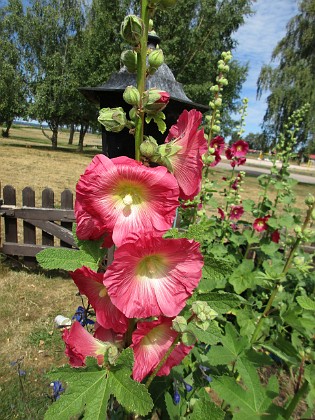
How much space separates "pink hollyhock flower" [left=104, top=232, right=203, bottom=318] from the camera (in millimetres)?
660

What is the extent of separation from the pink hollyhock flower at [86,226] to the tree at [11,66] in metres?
23.9

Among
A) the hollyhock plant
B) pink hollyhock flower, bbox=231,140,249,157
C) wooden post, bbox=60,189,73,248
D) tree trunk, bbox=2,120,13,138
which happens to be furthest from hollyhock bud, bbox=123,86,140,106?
tree trunk, bbox=2,120,13,138

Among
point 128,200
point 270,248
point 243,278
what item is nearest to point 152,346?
point 128,200

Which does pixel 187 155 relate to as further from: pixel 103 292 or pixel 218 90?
pixel 218 90

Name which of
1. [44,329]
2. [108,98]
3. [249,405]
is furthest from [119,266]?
[44,329]

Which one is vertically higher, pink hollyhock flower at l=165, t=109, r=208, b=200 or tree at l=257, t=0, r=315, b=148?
A: tree at l=257, t=0, r=315, b=148

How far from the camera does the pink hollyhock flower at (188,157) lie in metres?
0.79

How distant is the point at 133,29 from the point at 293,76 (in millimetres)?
16897

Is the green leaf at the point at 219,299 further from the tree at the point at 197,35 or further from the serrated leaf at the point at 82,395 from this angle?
the tree at the point at 197,35

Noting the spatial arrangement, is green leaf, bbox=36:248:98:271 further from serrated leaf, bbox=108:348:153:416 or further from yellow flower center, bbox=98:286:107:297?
serrated leaf, bbox=108:348:153:416

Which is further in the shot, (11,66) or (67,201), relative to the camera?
(11,66)

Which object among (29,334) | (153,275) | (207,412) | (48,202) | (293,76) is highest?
→ (293,76)

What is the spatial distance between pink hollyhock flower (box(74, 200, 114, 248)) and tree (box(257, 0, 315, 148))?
50.0ft

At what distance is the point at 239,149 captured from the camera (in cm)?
344
